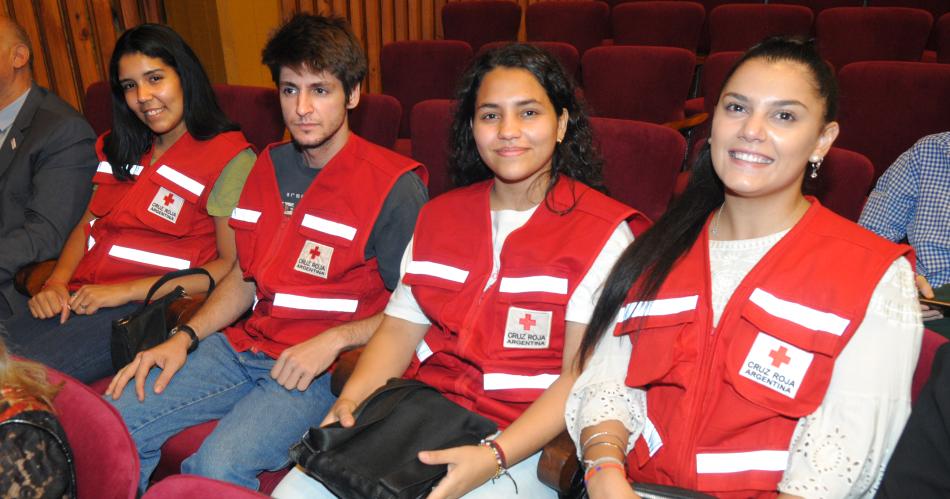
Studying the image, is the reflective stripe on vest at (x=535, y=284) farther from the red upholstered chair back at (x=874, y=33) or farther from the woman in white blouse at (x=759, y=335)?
the red upholstered chair back at (x=874, y=33)

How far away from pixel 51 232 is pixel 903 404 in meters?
2.43

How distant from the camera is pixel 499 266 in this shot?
1600 mm

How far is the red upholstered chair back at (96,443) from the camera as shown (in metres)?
1.00

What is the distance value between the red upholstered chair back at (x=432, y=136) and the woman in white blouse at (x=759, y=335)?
1.12 m

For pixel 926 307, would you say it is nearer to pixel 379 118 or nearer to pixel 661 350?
pixel 661 350

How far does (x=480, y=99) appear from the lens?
5.31 ft

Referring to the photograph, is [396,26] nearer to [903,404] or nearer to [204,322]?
[204,322]

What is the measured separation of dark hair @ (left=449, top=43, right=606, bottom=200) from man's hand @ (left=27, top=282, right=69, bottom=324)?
4.20ft

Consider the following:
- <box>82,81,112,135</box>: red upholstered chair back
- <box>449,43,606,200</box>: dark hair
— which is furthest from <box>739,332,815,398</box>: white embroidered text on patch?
<box>82,81,112,135</box>: red upholstered chair back

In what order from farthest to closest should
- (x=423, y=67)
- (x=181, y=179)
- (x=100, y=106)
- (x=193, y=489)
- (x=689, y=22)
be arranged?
(x=689, y=22), (x=423, y=67), (x=100, y=106), (x=181, y=179), (x=193, y=489)

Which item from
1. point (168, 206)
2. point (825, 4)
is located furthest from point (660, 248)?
point (825, 4)

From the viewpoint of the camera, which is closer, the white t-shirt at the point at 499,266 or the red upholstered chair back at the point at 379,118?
the white t-shirt at the point at 499,266

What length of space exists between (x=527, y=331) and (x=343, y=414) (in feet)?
1.43

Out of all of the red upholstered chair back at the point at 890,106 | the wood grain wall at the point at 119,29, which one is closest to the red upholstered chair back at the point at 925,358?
the red upholstered chair back at the point at 890,106
